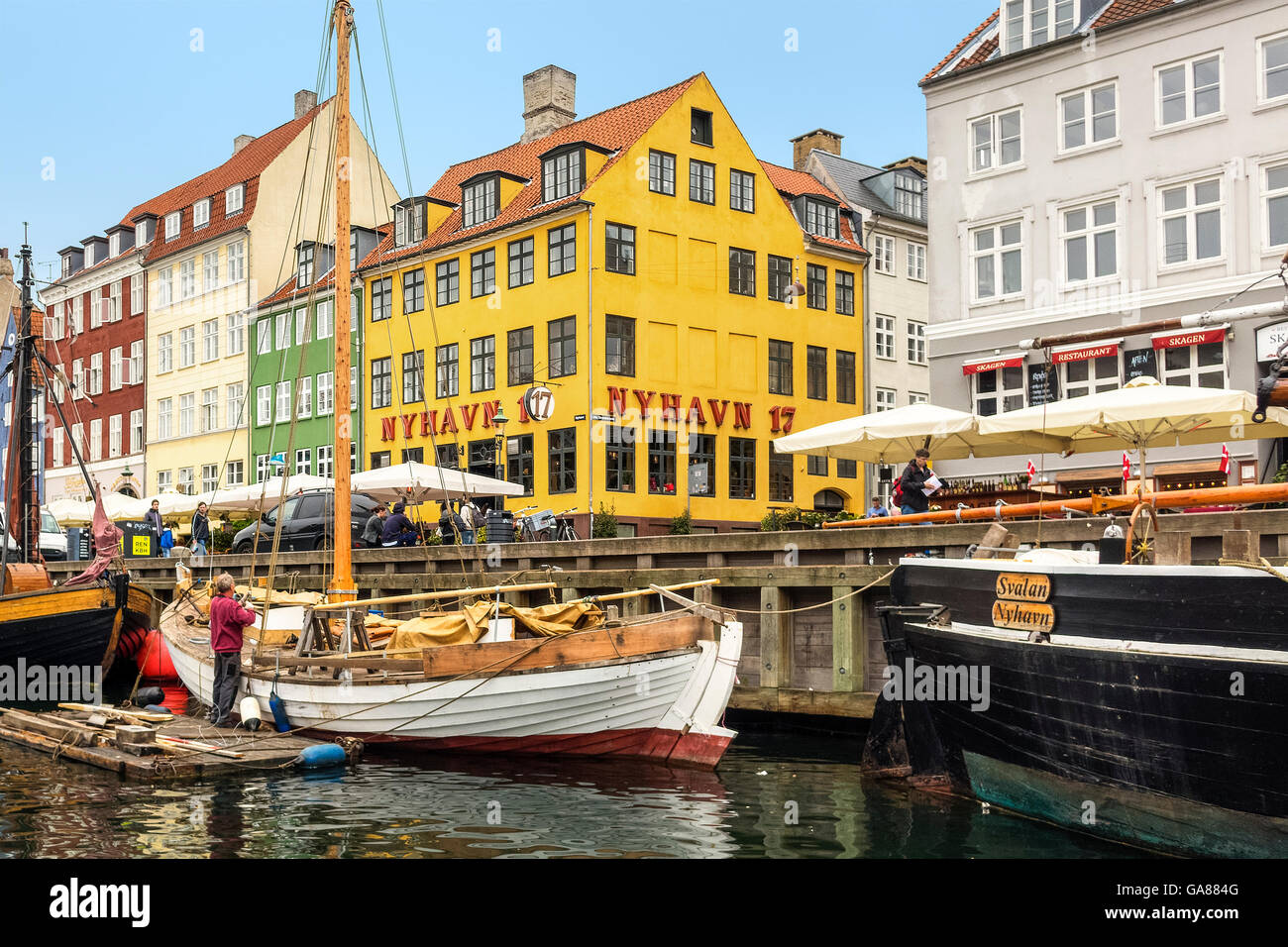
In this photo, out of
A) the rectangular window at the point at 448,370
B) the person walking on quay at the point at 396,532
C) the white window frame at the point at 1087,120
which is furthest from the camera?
the rectangular window at the point at 448,370

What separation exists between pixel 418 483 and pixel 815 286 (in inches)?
793

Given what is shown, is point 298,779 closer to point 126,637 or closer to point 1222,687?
point 1222,687

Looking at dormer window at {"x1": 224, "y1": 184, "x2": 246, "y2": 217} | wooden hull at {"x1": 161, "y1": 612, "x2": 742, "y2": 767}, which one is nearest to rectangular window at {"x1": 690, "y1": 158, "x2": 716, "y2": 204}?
dormer window at {"x1": 224, "y1": 184, "x2": 246, "y2": 217}

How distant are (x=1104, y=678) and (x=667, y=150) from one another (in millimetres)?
33743

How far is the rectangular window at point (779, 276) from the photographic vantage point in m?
44.0

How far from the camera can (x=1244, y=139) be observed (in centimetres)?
2850

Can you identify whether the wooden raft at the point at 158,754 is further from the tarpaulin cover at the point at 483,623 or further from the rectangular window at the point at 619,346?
the rectangular window at the point at 619,346

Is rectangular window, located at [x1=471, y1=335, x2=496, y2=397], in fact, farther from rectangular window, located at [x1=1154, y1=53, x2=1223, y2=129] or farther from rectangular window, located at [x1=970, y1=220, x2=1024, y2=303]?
rectangular window, located at [x1=1154, y1=53, x2=1223, y2=129]

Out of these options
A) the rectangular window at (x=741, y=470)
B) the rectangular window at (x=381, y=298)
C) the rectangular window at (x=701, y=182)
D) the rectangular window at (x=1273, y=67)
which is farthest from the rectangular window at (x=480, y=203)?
the rectangular window at (x=1273, y=67)

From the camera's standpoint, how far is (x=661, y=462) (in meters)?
39.9

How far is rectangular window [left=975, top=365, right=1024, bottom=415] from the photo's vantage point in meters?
31.4

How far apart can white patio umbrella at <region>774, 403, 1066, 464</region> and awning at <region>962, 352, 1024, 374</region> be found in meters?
7.82

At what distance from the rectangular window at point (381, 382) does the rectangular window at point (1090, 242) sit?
904 inches

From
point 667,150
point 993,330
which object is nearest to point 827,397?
point 667,150
